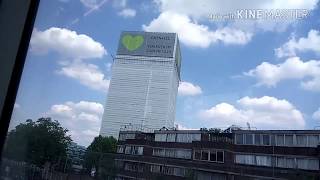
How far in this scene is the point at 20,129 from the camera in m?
0.67

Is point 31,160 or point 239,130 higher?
point 239,130

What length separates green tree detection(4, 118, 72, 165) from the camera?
65 centimetres

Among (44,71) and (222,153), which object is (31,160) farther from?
(222,153)

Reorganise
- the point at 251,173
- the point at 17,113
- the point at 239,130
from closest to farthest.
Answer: the point at 17,113
the point at 251,173
the point at 239,130

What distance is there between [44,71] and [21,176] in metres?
0.24

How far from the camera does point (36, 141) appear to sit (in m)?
0.78

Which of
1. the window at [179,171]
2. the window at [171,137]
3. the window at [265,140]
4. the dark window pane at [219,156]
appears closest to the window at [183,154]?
the window at [171,137]

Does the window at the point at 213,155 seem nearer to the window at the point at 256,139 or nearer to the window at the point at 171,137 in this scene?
the window at the point at 256,139

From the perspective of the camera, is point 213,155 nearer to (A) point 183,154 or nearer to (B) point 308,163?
(A) point 183,154

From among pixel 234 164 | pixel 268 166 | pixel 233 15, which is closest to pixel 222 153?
pixel 234 164

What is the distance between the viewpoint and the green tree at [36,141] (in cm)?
65

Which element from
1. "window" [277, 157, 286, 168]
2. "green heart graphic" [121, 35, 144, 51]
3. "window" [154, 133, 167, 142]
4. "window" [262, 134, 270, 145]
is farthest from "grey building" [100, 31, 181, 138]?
"window" [154, 133, 167, 142]

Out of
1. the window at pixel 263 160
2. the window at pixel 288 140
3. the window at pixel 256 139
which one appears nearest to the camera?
the window at pixel 288 140

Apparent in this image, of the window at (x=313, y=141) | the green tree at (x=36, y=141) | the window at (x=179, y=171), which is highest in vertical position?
the window at (x=313, y=141)
